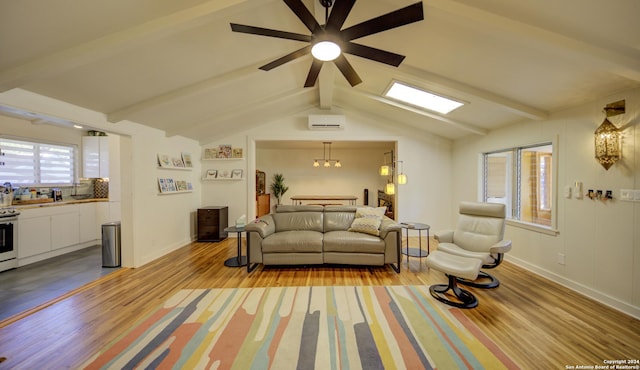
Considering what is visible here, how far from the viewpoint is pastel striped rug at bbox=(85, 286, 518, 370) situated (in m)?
1.66

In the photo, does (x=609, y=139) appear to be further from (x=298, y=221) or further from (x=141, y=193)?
(x=141, y=193)

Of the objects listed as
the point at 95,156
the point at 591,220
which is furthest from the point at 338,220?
the point at 95,156

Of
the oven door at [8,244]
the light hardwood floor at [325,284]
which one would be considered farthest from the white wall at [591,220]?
the oven door at [8,244]

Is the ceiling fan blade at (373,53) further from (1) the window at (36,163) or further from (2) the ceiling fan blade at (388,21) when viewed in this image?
(1) the window at (36,163)

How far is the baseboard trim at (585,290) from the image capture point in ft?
7.32

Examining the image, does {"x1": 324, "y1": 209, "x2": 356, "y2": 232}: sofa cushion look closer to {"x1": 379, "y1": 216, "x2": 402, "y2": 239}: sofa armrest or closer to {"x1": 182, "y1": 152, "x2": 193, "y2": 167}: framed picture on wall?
{"x1": 379, "y1": 216, "x2": 402, "y2": 239}: sofa armrest

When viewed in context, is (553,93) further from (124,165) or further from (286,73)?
(124,165)

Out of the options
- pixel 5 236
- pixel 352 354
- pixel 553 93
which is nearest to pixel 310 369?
pixel 352 354

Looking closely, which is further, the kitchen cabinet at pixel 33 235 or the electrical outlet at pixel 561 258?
the kitchen cabinet at pixel 33 235

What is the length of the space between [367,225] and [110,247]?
12.7ft

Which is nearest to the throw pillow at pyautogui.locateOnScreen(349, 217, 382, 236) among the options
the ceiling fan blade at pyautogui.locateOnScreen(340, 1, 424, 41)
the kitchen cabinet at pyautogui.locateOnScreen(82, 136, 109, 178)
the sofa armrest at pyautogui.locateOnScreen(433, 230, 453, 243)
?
the sofa armrest at pyautogui.locateOnScreen(433, 230, 453, 243)

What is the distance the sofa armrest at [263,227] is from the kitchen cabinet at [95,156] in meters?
3.75

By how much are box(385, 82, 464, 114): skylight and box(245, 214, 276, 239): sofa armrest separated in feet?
9.58

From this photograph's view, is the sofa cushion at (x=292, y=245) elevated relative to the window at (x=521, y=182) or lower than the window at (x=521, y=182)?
lower
